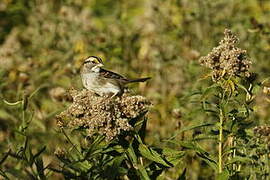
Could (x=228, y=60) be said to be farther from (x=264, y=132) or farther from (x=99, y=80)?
(x=99, y=80)

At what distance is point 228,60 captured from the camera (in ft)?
10.3

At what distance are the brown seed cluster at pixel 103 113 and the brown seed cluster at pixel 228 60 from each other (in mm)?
386

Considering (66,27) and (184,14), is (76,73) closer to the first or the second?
(66,27)

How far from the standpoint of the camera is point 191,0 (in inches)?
280

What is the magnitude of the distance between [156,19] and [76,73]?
2072 millimetres

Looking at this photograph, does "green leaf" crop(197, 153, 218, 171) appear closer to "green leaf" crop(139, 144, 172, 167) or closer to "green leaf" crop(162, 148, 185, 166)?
"green leaf" crop(162, 148, 185, 166)

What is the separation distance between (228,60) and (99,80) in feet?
4.53

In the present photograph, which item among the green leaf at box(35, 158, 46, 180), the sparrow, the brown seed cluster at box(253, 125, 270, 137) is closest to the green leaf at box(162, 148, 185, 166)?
the brown seed cluster at box(253, 125, 270, 137)

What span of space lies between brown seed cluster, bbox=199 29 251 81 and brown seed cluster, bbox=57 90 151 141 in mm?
386

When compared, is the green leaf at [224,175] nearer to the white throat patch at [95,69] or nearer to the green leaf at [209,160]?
the green leaf at [209,160]

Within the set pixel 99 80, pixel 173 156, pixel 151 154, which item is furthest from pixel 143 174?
pixel 99 80

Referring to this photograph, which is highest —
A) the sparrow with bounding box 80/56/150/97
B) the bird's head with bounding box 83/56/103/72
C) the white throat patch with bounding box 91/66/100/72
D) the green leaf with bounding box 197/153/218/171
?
the bird's head with bounding box 83/56/103/72

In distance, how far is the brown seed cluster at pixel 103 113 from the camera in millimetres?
3070

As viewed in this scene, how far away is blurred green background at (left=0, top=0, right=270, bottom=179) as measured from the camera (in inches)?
226
